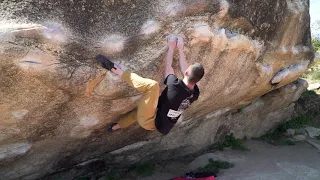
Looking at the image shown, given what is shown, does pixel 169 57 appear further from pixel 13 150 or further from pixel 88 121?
pixel 13 150

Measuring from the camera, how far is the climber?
352 cm

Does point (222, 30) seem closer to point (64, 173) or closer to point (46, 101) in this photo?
point (46, 101)

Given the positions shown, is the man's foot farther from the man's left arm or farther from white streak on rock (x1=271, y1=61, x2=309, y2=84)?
white streak on rock (x1=271, y1=61, x2=309, y2=84)

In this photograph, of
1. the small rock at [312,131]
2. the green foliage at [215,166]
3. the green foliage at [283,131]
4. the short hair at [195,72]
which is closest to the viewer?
the short hair at [195,72]

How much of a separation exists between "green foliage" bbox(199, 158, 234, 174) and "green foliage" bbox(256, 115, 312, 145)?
1.20 m

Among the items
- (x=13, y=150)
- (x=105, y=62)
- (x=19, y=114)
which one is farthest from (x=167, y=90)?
(x=13, y=150)

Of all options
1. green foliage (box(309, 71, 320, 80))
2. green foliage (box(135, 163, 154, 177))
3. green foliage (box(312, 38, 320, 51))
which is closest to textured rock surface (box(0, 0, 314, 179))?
green foliage (box(135, 163, 154, 177))

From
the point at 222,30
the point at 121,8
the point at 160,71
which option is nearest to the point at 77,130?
the point at 160,71

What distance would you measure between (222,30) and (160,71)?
2.47ft

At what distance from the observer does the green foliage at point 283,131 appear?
6298 mm

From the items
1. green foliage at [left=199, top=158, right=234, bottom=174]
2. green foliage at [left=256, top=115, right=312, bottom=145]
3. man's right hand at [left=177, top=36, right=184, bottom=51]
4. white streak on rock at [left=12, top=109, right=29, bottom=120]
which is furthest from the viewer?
green foliage at [left=256, top=115, right=312, bottom=145]

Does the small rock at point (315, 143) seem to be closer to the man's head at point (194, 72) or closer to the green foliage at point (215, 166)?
the green foliage at point (215, 166)

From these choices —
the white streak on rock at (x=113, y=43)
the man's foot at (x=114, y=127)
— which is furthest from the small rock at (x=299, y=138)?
the white streak on rock at (x=113, y=43)

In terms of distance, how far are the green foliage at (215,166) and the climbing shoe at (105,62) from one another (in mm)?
2249
